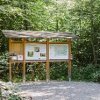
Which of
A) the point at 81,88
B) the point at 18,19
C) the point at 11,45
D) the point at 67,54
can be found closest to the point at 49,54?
the point at 67,54

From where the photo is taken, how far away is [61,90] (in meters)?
11.9

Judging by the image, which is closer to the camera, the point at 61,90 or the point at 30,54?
the point at 61,90

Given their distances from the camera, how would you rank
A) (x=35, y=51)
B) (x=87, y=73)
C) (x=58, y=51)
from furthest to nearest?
(x=87, y=73) → (x=58, y=51) → (x=35, y=51)

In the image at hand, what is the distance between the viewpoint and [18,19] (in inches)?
→ 711

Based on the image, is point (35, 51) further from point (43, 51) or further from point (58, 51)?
point (58, 51)

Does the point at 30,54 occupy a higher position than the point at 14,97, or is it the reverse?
the point at 30,54

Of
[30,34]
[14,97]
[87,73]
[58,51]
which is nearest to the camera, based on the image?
[14,97]

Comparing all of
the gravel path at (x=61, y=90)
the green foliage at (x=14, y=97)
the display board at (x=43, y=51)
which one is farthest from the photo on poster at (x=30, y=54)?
the green foliage at (x=14, y=97)

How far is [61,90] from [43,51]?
3.01m

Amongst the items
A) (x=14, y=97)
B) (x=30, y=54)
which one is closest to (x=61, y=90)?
(x=30, y=54)

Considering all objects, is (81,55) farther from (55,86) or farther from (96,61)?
(55,86)

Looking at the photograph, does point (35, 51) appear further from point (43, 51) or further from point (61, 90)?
point (61, 90)

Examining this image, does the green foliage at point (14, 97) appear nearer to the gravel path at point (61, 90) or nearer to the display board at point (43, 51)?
the gravel path at point (61, 90)

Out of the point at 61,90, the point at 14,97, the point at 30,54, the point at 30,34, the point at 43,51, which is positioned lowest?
the point at 61,90
